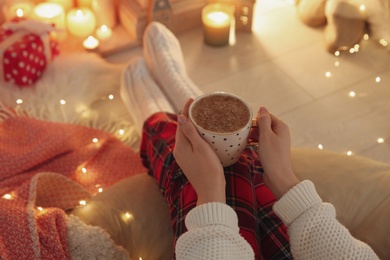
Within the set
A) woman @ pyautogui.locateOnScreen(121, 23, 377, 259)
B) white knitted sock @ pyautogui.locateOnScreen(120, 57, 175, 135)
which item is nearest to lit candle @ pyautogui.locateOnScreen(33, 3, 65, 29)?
white knitted sock @ pyautogui.locateOnScreen(120, 57, 175, 135)

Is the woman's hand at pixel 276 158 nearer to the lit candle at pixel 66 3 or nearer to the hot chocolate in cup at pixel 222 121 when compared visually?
the hot chocolate in cup at pixel 222 121

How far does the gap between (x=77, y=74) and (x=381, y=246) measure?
1.09m

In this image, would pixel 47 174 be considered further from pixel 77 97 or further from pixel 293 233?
pixel 293 233

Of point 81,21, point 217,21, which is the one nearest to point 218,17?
point 217,21

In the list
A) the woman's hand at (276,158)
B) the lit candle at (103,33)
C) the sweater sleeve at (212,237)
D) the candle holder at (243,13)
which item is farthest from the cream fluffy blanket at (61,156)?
the candle holder at (243,13)

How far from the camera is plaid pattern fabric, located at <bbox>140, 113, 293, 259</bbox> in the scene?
2.84 feet

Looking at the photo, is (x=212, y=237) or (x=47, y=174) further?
(x=47, y=174)

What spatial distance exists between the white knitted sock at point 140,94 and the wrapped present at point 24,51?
28cm

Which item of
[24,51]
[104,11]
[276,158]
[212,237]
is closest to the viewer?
[212,237]

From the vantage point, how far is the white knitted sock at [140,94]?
4.30 ft

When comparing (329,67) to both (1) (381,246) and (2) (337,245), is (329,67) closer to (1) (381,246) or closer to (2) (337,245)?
(1) (381,246)

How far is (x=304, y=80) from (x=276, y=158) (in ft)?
2.81

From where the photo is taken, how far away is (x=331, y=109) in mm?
1536

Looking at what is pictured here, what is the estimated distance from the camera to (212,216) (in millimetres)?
751
